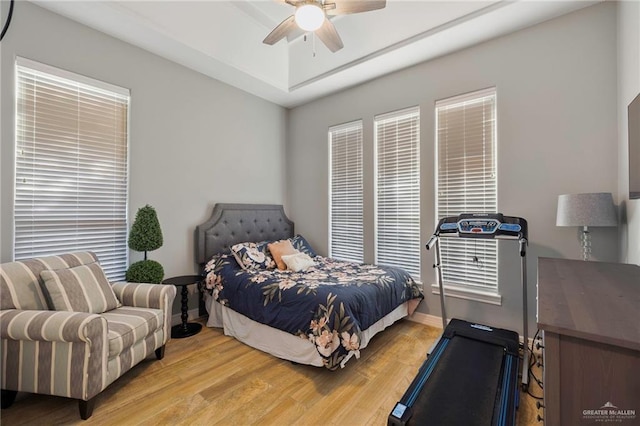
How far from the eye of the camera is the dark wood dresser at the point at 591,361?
2.59 feet

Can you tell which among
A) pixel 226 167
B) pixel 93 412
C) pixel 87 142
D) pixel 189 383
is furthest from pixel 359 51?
pixel 93 412

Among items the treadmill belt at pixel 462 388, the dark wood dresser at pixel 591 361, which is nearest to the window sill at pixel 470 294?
the treadmill belt at pixel 462 388

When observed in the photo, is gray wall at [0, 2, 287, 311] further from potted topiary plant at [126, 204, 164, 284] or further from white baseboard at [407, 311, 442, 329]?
white baseboard at [407, 311, 442, 329]

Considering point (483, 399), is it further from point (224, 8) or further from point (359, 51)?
point (224, 8)

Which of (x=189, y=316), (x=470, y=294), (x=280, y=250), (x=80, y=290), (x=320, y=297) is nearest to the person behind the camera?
(x=80, y=290)

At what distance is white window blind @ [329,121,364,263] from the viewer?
12.7 ft

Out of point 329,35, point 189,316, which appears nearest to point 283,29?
point 329,35

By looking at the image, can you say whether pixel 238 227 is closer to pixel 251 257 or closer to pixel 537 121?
pixel 251 257

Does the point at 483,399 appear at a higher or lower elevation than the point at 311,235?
lower

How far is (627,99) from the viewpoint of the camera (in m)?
1.99

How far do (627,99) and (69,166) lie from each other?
14.9 feet

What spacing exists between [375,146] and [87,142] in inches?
124

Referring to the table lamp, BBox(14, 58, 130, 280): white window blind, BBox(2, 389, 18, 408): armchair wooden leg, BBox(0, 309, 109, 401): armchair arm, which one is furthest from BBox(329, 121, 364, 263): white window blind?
BBox(2, 389, 18, 408): armchair wooden leg

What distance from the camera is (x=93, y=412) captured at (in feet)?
5.92
